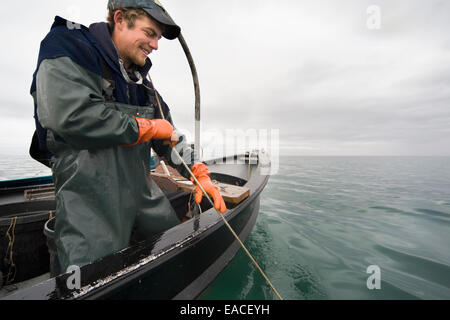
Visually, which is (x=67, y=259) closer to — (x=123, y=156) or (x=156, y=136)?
(x=123, y=156)

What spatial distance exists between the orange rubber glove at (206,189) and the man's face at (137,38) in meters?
1.35

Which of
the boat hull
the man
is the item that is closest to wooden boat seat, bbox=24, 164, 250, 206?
the boat hull

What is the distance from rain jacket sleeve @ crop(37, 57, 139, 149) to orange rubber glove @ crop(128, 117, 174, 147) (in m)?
0.22

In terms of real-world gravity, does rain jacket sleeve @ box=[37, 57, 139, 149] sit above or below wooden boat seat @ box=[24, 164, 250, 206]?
above

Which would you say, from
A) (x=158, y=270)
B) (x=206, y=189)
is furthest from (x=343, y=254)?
(x=158, y=270)

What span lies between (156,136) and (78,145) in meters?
0.58

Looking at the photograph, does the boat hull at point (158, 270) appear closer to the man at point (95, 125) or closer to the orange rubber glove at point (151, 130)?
the man at point (95, 125)

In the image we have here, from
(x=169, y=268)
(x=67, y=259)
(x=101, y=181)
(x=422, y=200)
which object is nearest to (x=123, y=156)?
(x=101, y=181)

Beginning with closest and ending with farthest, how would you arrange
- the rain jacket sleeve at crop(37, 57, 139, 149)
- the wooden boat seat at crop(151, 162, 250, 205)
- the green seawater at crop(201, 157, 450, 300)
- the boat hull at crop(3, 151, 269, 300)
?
the boat hull at crop(3, 151, 269, 300) < the rain jacket sleeve at crop(37, 57, 139, 149) < the wooden boat seat at crop(151, 162, 250, 205) < the green seawater at crop(201, 157, 450, 300)

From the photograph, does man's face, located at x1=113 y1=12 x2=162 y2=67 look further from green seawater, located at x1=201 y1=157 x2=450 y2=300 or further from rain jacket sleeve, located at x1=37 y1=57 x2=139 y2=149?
green seawater, located at x1=201 y1=157 x2=450 y2=300

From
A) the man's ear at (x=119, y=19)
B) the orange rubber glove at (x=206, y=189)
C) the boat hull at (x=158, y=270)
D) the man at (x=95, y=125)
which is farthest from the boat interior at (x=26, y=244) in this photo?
the man's ear at (x=119, y=19)

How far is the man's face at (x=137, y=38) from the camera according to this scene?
1.54m

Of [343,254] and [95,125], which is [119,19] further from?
[343,254]

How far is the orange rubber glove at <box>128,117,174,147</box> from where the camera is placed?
58.6 inches
